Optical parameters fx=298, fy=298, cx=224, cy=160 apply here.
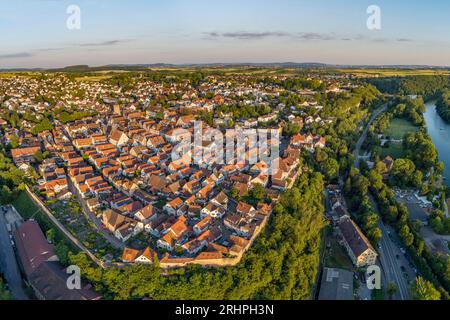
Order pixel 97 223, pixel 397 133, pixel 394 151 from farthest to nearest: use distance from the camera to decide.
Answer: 1. pixel 397 133
2. pixel 394 151
3. pixel 97 223

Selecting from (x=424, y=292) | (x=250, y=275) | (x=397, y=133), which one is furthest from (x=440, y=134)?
(x=250, y=275)

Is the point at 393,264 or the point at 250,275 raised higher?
the point at 250,275

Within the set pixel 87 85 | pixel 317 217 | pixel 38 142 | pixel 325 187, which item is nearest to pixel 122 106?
pixel 38 142

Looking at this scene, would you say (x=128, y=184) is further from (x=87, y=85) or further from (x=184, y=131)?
(x=87, y=85)

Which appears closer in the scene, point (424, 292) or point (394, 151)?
point (424, 292)

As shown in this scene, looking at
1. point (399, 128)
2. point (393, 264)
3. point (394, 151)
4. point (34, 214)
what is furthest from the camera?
point (399, 128)

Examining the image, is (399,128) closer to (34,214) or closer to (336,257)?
(336,257)

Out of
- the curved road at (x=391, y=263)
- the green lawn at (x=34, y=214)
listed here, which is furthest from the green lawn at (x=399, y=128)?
the green lawn at (x=34, y=214)
